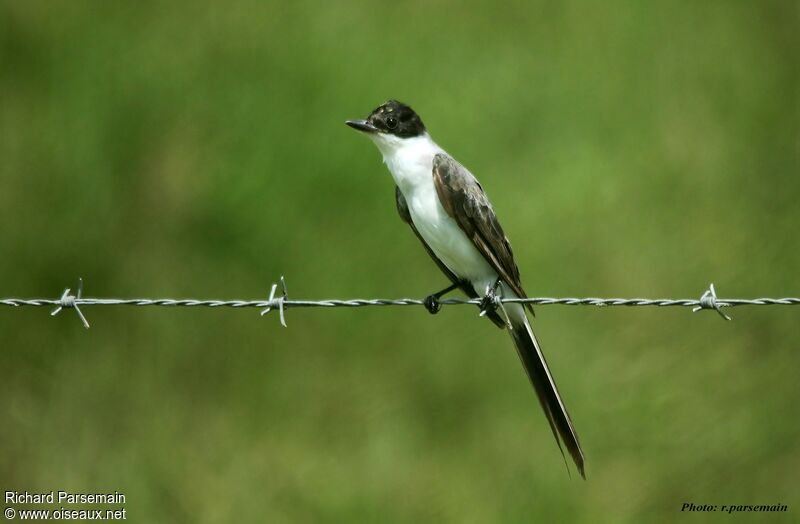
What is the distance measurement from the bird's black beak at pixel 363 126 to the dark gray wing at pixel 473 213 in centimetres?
46

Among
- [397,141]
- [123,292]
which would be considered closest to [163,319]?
[123,292]

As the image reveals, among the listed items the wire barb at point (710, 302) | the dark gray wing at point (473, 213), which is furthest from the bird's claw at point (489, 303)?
the wire barb at point (710, 302)

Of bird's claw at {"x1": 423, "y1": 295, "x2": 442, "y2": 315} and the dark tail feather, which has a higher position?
bird's claw at {"x1": 423, "y1": 295, "x2": 442, "y2": 315}

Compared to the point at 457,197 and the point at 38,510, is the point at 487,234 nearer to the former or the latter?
the point at 457,197

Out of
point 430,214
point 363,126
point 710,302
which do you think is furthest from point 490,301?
point 710,302

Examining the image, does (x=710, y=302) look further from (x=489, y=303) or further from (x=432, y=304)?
(x=432, y=304)

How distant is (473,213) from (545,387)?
Result: 1.00 metres

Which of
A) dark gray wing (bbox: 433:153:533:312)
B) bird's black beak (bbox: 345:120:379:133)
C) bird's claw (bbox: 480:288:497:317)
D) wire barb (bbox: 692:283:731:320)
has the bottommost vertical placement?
wire barb (bbox: 692:283:731:320)

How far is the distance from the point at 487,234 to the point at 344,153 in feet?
11.2

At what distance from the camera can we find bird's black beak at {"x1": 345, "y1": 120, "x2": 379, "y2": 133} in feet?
18.9

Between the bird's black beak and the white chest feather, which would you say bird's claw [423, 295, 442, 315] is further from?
the bird's black beak

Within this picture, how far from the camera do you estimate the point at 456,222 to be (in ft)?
18.2

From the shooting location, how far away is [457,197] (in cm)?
547

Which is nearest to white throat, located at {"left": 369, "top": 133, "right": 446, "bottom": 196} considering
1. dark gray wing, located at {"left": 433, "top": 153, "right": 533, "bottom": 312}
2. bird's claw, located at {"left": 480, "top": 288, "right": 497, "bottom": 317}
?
dark gray wing, located at {"left": 433, "top": 153, "right": 533, "bottom": 312}
